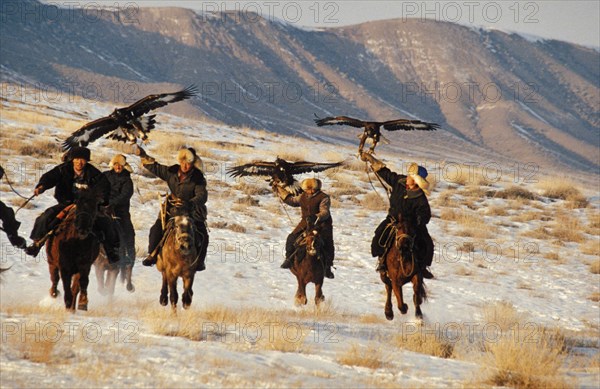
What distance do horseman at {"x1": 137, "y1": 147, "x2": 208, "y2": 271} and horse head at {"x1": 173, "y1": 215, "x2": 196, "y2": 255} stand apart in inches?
8.8

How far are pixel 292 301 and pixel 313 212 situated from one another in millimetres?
2578

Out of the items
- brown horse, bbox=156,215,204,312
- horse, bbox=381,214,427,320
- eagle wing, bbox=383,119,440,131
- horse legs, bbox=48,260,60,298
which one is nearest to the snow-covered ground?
horse legs, bbox=48,260,60,298

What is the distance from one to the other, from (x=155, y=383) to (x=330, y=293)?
10209mm

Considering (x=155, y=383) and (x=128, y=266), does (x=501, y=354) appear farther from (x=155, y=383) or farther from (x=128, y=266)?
(x=128, y=266)

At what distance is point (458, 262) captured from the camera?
2217 centimetres

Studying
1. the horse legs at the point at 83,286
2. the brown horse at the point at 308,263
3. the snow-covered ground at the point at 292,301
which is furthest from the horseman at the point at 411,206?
the horse legs at the point at 83,286

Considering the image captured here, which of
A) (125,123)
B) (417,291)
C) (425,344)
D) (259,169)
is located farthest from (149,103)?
(425,344)

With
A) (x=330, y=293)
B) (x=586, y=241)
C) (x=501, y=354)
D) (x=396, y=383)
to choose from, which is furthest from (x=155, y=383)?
(x=586, y=241)

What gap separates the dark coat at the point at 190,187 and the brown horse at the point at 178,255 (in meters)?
0.33

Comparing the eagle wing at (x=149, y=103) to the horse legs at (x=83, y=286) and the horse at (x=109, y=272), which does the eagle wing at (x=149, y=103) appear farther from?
the horse at (x=109, y=272)

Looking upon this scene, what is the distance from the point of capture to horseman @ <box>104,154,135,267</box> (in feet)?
45.7

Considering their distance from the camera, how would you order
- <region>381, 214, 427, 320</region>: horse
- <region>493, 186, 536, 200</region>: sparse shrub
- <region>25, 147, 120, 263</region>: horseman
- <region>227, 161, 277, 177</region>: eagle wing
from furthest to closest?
<region>493, 186, 536, 200</region>: sparse shrub, <region>227, 161, 277, 177</region>: eagle wing, <region>381, 214, 427, 320</region>: horse, <region>25, 147, 120, 263</region>: horseman

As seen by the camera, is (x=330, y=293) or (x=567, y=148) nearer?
(x=330, y=293)

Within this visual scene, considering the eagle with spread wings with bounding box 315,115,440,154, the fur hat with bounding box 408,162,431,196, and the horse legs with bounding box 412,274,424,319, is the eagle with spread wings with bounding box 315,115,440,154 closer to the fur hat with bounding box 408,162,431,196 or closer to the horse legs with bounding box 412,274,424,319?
the fur hat with bounding box 408,162,431,196
